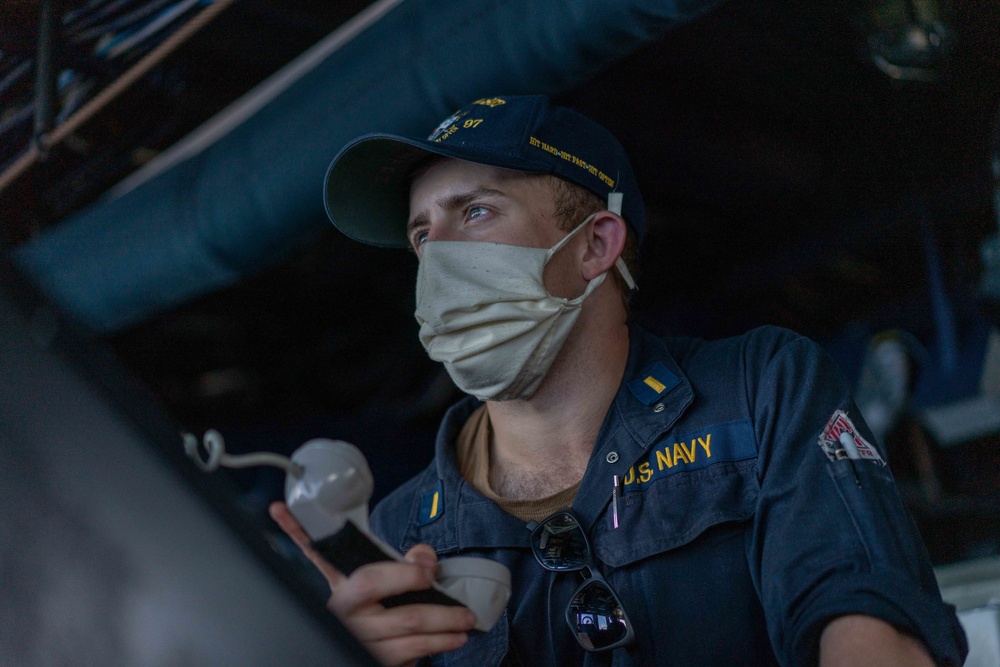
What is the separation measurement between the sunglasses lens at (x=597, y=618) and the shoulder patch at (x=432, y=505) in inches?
13.8

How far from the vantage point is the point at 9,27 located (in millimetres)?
1956

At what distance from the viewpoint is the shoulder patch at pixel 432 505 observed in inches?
61.8

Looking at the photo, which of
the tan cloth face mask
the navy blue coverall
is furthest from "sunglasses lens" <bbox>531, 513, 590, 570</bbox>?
the tan cloth face mask

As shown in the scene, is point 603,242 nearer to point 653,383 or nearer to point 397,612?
point 653,383

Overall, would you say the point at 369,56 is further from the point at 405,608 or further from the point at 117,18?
the point at 405,608

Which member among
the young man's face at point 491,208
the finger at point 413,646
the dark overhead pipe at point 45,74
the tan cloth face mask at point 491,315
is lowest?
the tan cloth face mask at point 491,315

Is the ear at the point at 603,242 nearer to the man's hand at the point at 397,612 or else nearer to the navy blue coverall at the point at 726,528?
the navy blue coverall at the point at 726,528

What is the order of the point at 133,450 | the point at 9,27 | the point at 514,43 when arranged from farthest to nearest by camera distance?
the point at 9,27, the point at 514,43, the point at 133,450

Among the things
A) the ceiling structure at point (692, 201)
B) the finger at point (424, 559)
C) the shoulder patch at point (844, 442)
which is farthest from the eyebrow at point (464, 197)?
the ceiling structure at point (692, 201)

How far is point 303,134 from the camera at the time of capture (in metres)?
2.10

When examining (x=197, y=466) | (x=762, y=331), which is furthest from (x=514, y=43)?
(x=197, y=466)

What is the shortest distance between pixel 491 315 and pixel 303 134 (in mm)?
881

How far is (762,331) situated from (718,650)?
19.4 inches

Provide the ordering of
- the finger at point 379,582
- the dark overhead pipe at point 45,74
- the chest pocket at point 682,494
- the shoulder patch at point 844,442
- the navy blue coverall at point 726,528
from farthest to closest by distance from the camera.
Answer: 1. the dark overhead pipe at point 45,74
2. the chest pocket at point 682,494
3. the shoulder patch at point 844,442
4. the navy blue coverall at point 726,528
5. the finger at point 379,582
